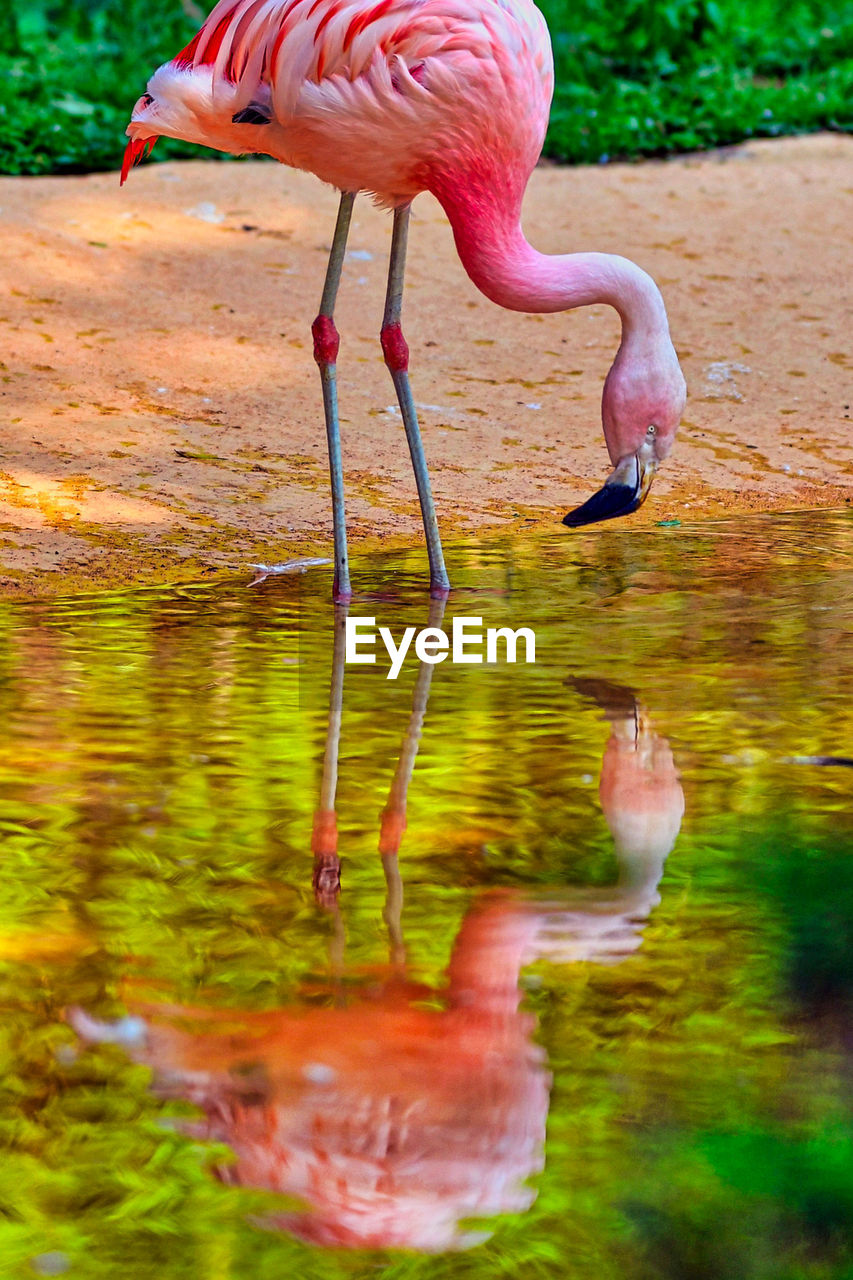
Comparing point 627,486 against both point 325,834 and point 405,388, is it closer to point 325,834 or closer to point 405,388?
point 405,388

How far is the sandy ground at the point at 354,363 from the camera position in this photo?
15.8 feet

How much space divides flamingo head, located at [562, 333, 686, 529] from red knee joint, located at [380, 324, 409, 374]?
2.39ft

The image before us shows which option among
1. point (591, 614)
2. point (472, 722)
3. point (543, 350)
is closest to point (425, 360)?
point (543, 350)

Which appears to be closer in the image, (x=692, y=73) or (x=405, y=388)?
(x=405, y=388)

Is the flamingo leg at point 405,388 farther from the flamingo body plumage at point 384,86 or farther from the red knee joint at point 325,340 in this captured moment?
the flamingo body plumage at point 384,86

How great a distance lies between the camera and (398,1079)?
6.58 ft

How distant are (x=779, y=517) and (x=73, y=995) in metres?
3.20

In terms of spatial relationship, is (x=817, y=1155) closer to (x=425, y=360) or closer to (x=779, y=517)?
(x=779, y=517)

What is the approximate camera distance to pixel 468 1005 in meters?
2.16

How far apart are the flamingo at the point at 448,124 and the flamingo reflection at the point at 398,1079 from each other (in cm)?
155

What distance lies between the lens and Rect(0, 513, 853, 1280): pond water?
1767mm

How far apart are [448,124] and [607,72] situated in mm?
5888

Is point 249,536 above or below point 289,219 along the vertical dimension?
below

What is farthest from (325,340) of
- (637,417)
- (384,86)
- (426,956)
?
(426,956)
